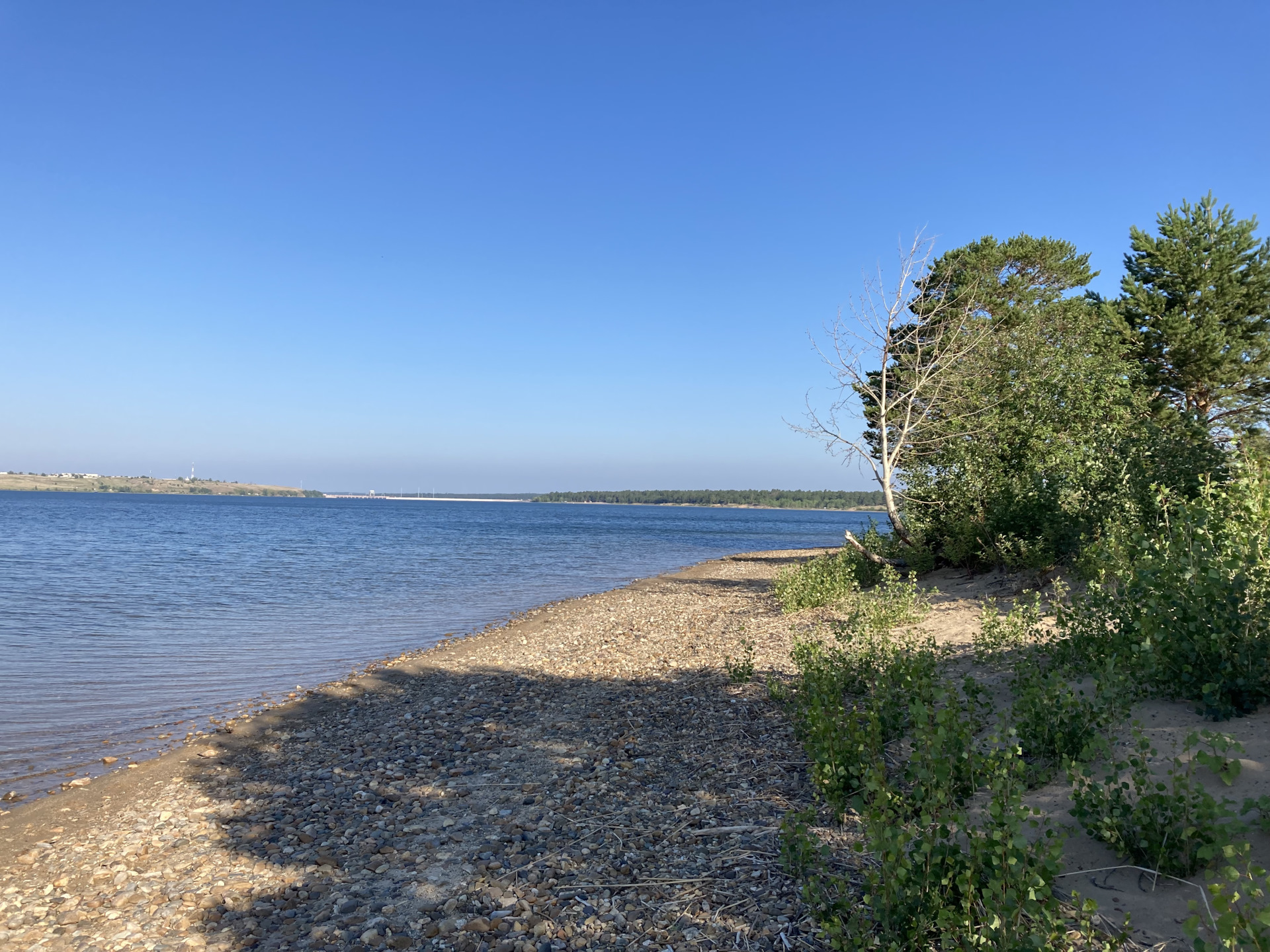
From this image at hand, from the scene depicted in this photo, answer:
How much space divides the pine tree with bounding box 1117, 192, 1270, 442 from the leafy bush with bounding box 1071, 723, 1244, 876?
27494 millimetres

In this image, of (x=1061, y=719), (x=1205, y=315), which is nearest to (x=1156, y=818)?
(x=1061, y=719)

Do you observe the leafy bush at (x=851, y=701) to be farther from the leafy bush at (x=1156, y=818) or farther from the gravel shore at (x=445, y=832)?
the leafy bush at (x=1156, y=818)

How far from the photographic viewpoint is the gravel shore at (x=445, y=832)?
507 centimetres

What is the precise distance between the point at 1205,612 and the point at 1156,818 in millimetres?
2307

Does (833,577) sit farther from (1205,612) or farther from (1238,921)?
(1238,921)

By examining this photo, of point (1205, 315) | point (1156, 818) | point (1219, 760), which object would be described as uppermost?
point (1205, 315)

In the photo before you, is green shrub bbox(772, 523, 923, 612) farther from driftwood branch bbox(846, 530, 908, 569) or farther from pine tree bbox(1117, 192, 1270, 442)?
pine tree bbox(1117, 192, 1270, 442)

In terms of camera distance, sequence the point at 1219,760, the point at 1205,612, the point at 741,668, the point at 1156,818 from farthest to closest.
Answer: the point at 741,668 → the point at 1205,612 → the point at 1156,818 → the point at 1219,760

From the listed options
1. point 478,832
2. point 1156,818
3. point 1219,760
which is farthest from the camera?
point 478,832

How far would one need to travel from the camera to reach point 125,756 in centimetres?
1002

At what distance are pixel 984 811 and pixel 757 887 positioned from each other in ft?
Result: 5.29

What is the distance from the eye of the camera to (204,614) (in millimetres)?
21875

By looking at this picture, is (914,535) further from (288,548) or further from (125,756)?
(288,548)

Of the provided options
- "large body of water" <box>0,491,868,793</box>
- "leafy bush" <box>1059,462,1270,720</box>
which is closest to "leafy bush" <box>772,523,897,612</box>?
"large body of water" <box>0,491,868,793</box>
